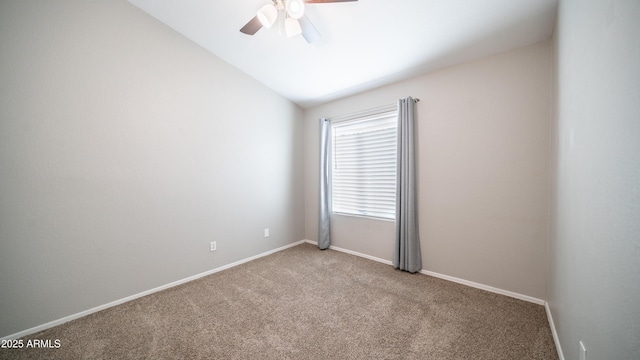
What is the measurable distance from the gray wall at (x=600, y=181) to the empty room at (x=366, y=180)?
0.5 inches

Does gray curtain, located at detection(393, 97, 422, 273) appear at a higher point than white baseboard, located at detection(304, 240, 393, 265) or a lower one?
higher

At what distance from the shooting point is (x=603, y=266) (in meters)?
0.90

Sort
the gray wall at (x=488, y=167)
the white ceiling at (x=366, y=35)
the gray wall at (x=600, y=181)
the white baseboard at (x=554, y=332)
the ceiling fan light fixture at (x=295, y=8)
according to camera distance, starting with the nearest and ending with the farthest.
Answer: the gray wall at (x=600, y=181), the white baseboard at (x=554, y=332), the ceiling fan light fixture at (x=295, y=8), the white ceiling at (x=366, y=35), the gray wall at (x=488, y=167)

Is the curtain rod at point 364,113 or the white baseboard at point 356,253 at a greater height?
the curtain rod at point 364,113

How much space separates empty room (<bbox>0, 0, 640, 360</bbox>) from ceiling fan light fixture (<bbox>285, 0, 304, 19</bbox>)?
0.55 feet

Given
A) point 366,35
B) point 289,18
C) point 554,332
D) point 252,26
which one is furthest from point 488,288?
point 252,26

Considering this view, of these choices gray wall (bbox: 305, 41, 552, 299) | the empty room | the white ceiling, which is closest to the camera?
the empty room

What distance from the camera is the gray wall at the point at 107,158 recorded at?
1.65m

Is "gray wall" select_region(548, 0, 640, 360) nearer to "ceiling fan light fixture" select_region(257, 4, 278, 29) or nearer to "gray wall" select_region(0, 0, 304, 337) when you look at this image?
"ceiling fan light fixture" select_region(257, 4, 278, 29)

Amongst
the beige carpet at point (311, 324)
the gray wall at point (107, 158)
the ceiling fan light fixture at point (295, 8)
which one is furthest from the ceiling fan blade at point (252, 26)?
the beige carpet at point (311, 324)

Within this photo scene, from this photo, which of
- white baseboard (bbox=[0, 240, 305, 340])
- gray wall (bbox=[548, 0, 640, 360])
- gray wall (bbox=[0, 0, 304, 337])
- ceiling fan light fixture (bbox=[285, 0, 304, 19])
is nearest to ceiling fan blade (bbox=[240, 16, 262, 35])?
ceiling fan light fixture (bbox=[285, 0, 304, 19])

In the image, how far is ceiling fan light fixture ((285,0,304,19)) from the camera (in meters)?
1.61

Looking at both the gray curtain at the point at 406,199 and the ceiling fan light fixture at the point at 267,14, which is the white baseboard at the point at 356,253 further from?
the ceiling fan light fixture at the point at 267,14

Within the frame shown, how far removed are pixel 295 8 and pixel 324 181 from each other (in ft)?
7.84
